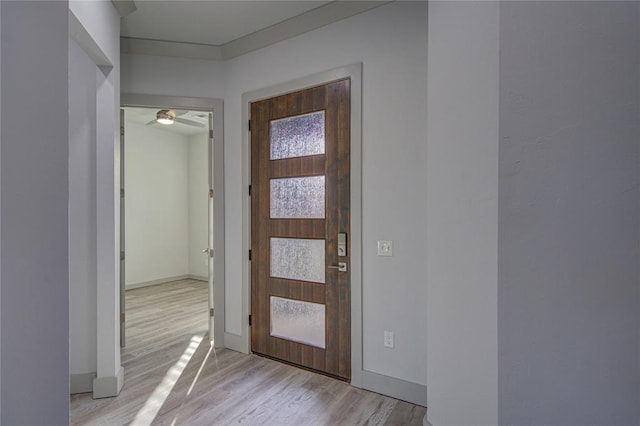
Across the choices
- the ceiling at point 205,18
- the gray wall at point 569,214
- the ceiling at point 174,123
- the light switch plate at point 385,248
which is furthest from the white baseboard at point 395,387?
the ceiling at point 174,123

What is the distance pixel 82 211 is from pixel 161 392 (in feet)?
4.56

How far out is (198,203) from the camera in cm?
642

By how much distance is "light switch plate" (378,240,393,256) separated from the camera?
233cm

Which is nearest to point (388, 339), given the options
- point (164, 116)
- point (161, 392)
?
point (161, 392)

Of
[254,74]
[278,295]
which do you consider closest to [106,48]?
[254,74]

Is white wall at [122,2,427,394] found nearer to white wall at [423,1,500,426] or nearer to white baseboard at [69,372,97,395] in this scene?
white wall at [423,1,500,426]

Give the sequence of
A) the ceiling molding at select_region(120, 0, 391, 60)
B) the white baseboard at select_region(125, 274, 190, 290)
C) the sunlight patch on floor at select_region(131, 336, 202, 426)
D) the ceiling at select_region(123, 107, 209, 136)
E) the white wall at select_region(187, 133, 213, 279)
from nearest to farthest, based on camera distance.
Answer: the sunlight patch on floor at select_region(131, 336, 202, 426) → the ceiling molding at select_region(120, 0, 391, 60) → the ceiling at select_region(123, 107, 209, 136) → the white baseboard at select_region(125, 274, 190, 290) → the white wall at select_region(187, 133, 213, 279)

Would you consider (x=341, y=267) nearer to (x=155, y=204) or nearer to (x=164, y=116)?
(x=164, y=116)

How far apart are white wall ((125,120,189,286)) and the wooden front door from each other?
364 centimetres

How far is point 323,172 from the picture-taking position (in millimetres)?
2590

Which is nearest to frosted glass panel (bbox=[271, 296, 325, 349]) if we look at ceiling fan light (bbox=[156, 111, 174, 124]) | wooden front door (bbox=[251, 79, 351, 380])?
wooden front door (bbox=[251, 79, 351, 380])

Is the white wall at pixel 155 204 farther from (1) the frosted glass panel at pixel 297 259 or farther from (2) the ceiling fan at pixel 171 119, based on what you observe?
(1) the frosted glass panel at pixel 297 259

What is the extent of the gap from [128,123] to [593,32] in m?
6.08

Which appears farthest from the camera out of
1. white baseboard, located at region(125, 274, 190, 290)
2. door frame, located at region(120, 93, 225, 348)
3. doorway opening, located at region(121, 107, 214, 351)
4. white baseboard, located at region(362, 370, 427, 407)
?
white baseboard, located at region(125, 274, 190, 290)
